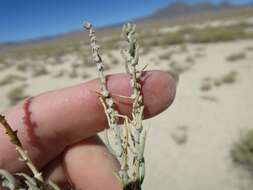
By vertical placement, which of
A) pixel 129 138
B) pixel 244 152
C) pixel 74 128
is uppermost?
pixel 129 138

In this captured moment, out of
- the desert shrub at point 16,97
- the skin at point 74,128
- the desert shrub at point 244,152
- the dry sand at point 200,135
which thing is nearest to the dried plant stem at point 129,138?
the skin at point 74,128

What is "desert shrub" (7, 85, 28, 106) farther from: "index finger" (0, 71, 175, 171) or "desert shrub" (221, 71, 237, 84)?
"index finger" (0, 71, 175, 171)

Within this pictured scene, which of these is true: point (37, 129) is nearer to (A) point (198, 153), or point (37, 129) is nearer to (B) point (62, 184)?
(B) point (62, 184)

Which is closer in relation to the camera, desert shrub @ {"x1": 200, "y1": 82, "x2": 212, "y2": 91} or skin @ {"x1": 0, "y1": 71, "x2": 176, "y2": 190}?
skin @ {"x1": 0, "y1": 71, "x2": 176, "y2": 190}

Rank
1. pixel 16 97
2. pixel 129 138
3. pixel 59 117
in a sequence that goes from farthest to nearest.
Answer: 1. pixel 16 97
2. pixel 59 117
3. pixel 129 138

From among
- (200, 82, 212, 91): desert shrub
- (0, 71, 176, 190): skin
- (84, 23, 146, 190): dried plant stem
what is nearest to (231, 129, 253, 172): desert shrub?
(0, 71, 176, 190): skin

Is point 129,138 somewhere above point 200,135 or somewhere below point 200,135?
above

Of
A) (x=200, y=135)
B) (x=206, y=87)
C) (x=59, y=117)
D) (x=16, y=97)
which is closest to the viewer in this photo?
(x=59, y=117)

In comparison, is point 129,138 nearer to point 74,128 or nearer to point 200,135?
point 74,128

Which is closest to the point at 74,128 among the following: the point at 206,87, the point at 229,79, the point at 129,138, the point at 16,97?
the point at 129,138
